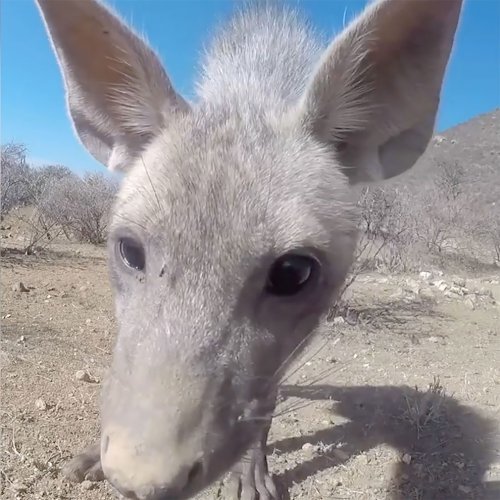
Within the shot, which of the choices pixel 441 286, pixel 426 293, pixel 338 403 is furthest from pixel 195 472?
pixel 441 286

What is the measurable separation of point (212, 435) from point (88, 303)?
17.4 feet

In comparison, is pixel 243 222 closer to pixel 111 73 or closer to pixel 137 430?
pixel 137 430

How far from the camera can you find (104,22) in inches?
93.9

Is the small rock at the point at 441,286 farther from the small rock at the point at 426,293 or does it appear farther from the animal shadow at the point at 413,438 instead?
the animal shadow at the point at 413,438

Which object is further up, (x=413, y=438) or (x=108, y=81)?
(x=108, y=81)

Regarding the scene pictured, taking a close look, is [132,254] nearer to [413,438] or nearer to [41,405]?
[41,405]

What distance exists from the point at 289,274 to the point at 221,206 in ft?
1.18

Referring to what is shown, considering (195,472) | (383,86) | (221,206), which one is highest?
(383,86)

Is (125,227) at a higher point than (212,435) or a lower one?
higher

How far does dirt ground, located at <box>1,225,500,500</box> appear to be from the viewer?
11.5 ft

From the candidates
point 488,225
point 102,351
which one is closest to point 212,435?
point 102,351

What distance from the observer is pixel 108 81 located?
2.71 m

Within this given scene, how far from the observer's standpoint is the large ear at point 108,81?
2.40 meters

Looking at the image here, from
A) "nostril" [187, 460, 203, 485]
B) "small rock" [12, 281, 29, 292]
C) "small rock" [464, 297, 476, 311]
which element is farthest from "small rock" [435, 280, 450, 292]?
"nostril" [187, 460, 203, 485]
